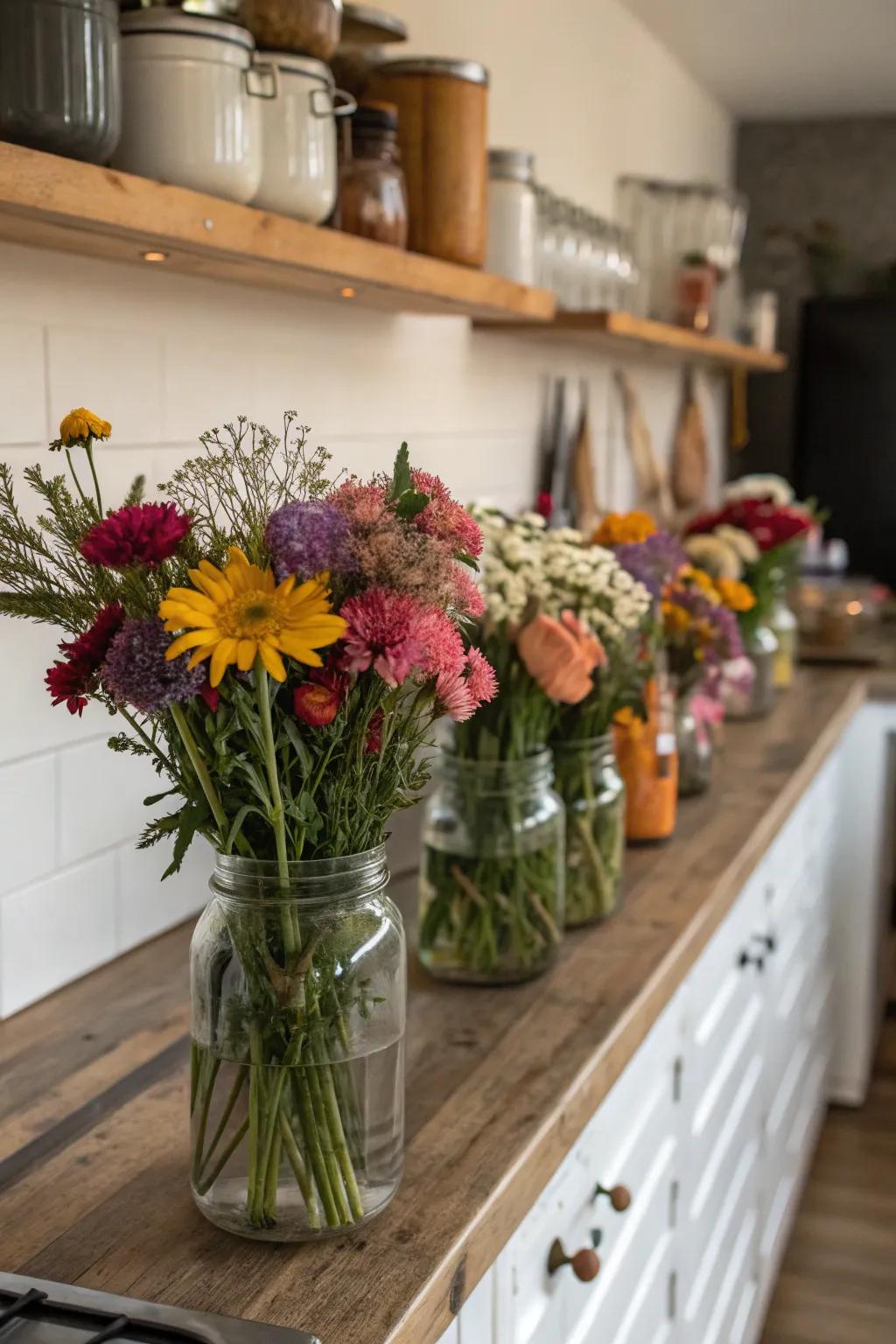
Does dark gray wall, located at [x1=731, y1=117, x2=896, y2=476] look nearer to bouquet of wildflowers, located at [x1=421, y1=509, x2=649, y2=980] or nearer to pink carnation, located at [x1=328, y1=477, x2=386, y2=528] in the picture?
bouquet of wildflowers, located at [x1=421, y1=509, x2=649, y2=980]

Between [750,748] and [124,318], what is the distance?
150cm

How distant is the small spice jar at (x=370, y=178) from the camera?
157 centimetres

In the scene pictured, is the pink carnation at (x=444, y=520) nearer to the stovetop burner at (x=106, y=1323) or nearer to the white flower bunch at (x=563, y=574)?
the stovetop burner at (x=106, y=1323)

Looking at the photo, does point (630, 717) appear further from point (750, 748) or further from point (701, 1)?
A: point (701, 1)

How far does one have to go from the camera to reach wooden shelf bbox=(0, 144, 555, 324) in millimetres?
1046

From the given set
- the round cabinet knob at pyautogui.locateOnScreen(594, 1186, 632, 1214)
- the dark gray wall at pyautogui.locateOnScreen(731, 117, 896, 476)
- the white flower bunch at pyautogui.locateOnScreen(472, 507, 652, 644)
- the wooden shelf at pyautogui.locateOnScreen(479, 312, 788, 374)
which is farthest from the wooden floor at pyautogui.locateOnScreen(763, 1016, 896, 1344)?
the dark gray wall at pyautogui.locateOnScreen(731, 117, 896, 476)

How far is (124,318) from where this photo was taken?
4.78 ft

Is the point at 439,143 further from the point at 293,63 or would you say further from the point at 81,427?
the point at 81,427

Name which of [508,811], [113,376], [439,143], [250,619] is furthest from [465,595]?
[439,143]

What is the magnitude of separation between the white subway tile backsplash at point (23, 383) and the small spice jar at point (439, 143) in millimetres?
586

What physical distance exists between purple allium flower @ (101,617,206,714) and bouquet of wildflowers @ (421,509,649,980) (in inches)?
26.3

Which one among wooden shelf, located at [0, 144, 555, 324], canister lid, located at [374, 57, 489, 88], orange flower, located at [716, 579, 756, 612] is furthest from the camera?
orange flower, located at [716, 579, 756, 612]

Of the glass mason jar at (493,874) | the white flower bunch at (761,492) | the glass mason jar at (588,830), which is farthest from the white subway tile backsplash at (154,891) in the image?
the white flower bunch at (761,492)

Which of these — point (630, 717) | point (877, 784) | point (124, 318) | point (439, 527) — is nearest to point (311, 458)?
point (124, 318)
